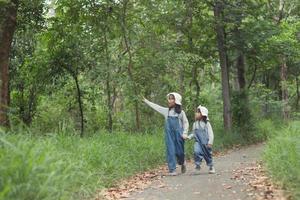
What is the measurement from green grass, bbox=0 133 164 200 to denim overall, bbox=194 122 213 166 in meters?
1.53

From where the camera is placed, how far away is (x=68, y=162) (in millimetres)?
8117

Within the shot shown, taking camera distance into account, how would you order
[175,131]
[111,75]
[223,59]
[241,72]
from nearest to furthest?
[175,131] → [111,75] → [223,59] → [241,72]

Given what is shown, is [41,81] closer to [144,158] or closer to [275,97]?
→ [144,158]

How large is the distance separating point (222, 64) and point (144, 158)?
11.0 m

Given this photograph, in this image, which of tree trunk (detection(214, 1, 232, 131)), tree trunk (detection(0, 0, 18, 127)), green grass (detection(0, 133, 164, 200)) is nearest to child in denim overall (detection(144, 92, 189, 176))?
green grass (detection(0, 133, 164, 200))

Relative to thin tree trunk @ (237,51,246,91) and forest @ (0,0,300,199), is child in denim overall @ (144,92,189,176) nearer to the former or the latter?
forest @ (0,0,300,199)

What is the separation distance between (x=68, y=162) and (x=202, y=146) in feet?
17.6

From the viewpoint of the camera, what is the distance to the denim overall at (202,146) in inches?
501

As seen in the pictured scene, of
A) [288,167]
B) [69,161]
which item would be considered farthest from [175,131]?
[69,161]

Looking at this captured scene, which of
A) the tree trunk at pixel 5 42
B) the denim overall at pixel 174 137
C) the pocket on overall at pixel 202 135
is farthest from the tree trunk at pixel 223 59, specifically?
the tree trunk at pixel 5 42

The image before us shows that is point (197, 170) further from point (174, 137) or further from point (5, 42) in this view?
point (5, 42)

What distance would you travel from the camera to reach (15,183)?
6031 mm

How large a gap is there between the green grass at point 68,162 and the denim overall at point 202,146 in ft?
5.03

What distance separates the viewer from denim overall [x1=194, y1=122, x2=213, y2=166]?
12727 mm
